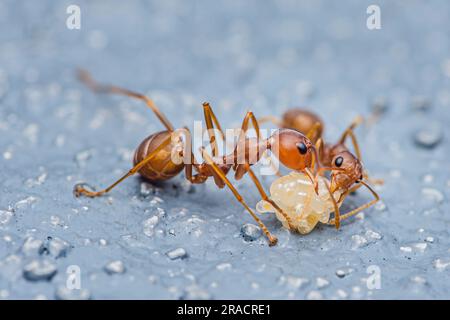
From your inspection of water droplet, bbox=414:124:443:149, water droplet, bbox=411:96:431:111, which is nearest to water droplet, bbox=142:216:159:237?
water droplet, bbox=414:124:443:149

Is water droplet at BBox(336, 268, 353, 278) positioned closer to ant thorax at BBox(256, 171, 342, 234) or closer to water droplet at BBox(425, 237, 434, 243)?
ant thorax at BBox(256, 171, 342, 234)

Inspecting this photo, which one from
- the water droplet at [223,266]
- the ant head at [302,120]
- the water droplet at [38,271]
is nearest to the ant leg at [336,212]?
the water droplet at [223,266]

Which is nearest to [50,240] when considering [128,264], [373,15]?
[128,264]

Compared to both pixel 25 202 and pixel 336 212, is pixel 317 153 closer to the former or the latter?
pixel 336 212

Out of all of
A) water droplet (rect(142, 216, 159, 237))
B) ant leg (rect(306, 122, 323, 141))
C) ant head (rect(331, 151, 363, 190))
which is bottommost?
water droplet (rect(142, 216, 159, 237))

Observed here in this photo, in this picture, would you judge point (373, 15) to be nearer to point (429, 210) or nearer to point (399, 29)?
point (399, 29)

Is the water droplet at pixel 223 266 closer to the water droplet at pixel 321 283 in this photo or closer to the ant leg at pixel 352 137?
the water droplet at pixel 321 283
